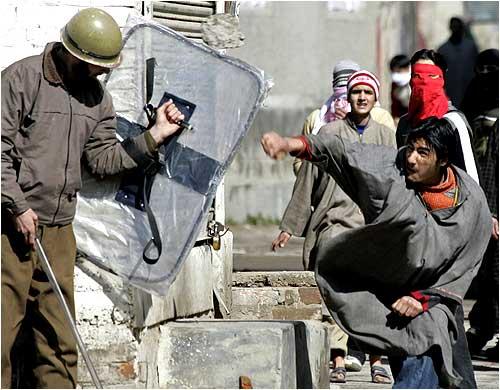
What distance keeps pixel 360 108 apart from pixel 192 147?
1.96 meters

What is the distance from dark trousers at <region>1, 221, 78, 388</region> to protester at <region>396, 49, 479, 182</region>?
211cm

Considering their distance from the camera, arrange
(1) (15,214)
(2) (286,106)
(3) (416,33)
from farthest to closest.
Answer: (3) (416,33), (2) (286,106), (1) (15,214)

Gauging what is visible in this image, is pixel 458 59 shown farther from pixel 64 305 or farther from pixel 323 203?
pixel 64 305

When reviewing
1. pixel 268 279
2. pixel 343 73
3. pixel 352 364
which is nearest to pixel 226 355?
pixel 352 364

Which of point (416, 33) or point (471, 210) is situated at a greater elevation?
point (416, 33)

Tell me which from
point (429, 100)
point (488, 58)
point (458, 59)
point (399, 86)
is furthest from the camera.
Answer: point (458, 59)

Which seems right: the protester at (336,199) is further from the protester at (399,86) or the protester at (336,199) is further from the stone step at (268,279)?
the protester at (399,86)

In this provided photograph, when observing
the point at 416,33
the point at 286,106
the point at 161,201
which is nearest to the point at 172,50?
the point at 161,201

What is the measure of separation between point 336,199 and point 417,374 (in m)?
2.48

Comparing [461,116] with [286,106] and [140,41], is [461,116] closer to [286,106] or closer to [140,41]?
[140,41]

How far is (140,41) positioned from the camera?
751cm

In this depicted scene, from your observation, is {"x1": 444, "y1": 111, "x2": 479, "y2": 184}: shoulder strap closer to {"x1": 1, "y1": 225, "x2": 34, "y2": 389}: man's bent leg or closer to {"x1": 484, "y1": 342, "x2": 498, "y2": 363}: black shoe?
{"x1": 1, "y1": 225, "x2": 34, "y2": 389}: man's bent leg

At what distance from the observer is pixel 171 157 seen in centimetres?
741

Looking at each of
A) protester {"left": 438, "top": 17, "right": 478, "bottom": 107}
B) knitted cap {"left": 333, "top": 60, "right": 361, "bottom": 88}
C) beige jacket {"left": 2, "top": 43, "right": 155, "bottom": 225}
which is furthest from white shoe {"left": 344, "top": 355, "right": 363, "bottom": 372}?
protester {"left": 438, "top": 17, "right": 478, "bottom": 107}
